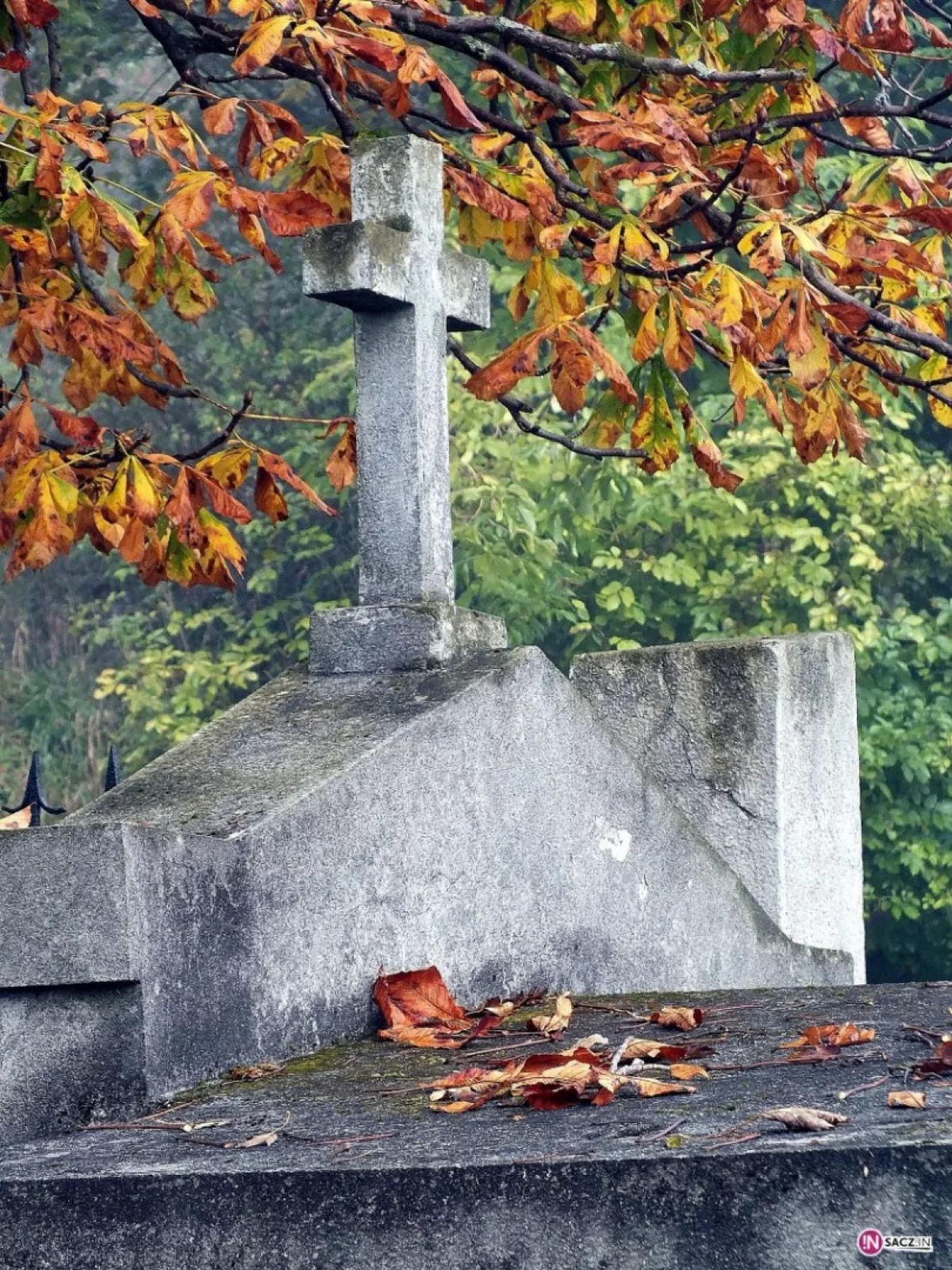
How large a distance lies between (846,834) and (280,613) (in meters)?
→ 12.0

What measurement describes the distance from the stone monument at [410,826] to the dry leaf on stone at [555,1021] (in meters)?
0.32

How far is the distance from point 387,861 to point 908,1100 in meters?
1.52

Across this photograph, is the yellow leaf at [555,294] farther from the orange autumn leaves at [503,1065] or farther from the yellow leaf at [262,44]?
the orange autumn leaves at [503,1065]

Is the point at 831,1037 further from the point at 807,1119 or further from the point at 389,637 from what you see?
the point at 389,637

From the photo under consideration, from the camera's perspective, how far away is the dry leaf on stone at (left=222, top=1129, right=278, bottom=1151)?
2.56m

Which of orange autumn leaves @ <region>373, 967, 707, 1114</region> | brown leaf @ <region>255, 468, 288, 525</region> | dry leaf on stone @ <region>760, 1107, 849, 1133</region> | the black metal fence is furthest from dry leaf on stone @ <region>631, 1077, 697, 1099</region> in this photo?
the black metal fence

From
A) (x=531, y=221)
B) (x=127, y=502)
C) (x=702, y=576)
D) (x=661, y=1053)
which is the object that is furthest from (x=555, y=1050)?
(x=702, y=576)

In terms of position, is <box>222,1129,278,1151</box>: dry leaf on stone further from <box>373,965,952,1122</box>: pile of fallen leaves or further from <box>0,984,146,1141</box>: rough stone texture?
<box>0,984,146,1141</box>: rough stone texture

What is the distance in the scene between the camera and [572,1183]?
2219 millimetres

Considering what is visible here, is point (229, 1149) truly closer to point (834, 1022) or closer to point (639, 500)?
point (834, 1022)

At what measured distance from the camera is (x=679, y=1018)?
3.37 m

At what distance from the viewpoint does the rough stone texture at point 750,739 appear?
205 inches

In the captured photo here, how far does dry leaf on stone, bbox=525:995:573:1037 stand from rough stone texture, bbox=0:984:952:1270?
0.61 m

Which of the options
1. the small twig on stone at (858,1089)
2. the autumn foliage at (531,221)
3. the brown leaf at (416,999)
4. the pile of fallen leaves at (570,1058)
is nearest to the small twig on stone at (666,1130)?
the pile of fallen leaves at (570,1058)
